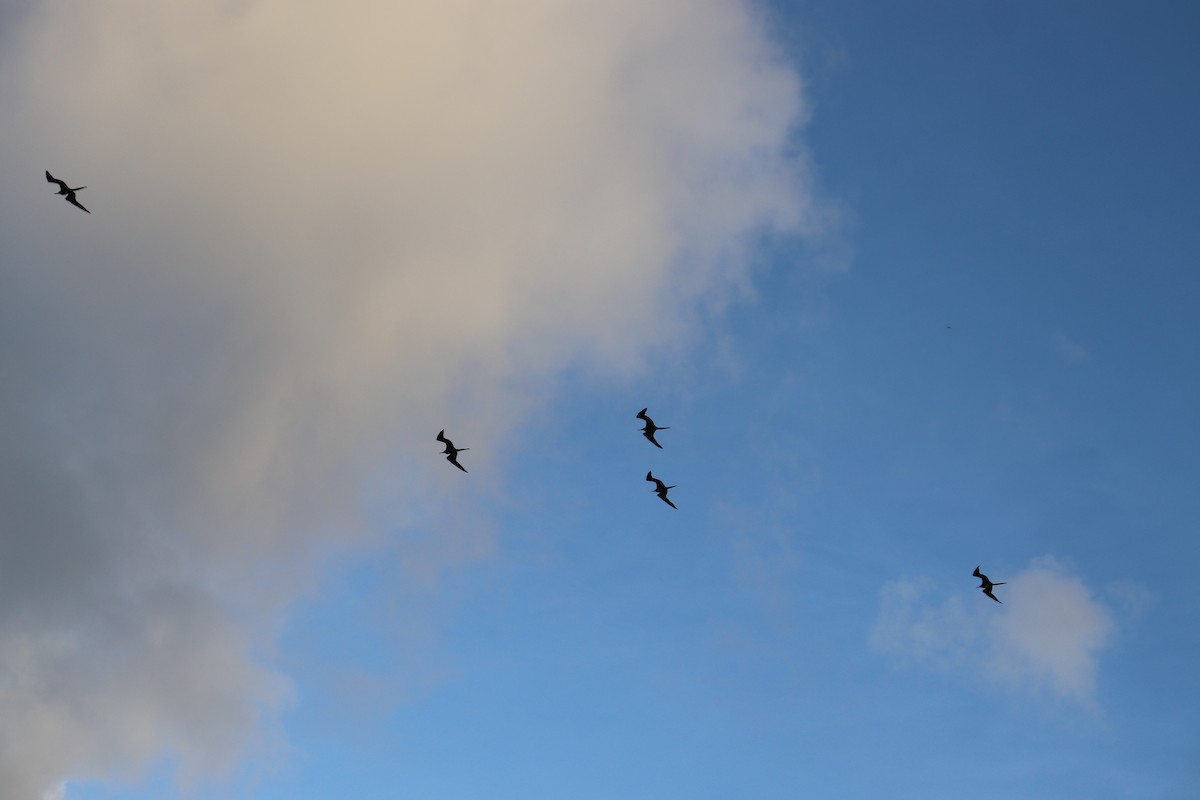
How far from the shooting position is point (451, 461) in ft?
373

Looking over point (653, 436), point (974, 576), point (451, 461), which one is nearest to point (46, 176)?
point (451, 461)

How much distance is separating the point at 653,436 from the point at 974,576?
38.1m

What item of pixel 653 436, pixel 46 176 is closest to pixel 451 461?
pixel 653 436

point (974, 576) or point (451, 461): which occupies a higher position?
point (974, 576)

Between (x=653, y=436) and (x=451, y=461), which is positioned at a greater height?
(x=653, y=436)

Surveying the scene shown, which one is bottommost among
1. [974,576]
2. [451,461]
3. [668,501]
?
[451,461]

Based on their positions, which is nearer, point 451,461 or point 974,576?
point 451,461

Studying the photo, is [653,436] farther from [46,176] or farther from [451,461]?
[46,176]

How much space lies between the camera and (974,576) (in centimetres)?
12669

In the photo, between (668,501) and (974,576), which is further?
(974,576)

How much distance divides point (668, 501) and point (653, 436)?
714 centimetres

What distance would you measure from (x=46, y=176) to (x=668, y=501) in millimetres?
65716

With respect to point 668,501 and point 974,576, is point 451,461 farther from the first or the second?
point 974,576

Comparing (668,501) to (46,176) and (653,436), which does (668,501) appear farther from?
(46,176)
